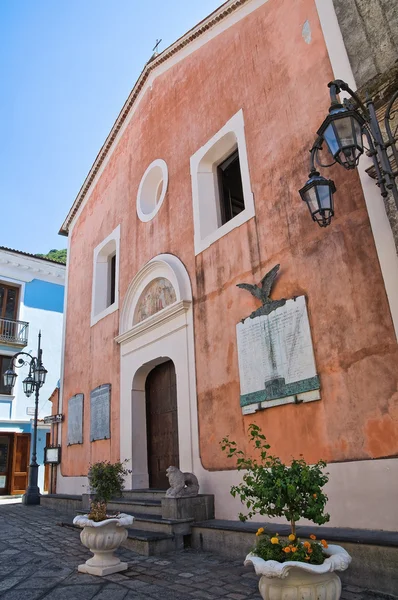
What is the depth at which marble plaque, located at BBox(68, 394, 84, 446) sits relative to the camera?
11.2 meters

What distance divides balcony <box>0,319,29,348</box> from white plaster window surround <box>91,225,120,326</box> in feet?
27.6

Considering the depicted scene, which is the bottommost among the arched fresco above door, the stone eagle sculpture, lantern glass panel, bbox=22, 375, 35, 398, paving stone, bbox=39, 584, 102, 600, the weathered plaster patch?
paving stone, bbox=39, 584, 102, 600

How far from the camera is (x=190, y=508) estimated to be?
20.0 feet

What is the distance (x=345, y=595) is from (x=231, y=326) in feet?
12.4

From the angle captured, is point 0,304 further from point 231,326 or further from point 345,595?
point 345,595

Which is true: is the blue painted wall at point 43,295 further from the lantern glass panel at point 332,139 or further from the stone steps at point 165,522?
the lantern glass panel at point 332,139

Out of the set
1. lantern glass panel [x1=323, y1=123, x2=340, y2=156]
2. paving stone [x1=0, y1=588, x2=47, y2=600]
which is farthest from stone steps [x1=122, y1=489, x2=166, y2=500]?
lantern glass panel [x1=323, y1=123, x2=340, y2=156]

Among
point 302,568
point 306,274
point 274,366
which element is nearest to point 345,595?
point 302,568

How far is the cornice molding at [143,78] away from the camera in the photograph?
8.60 meters

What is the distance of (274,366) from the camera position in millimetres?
5781

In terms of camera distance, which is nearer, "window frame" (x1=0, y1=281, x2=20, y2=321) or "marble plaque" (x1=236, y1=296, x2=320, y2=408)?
"marble plaque" (x1=236, y1=296, x2=320, y2=408)

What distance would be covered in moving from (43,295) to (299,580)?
19.8 meters

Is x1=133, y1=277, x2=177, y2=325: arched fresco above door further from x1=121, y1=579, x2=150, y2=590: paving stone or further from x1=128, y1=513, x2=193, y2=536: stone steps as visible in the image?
x1=121, y1=579, x2=150, y2=590: paving stone

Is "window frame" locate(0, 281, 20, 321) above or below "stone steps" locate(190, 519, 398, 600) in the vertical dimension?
above
